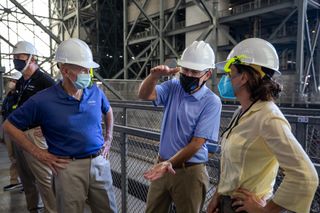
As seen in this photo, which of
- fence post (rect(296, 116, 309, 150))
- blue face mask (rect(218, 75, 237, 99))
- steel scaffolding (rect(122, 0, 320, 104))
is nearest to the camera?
blue face mask (rect(218, 75, 237, 99))

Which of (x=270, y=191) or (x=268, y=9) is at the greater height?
(x=268, y=9)

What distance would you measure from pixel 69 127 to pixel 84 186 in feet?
1.55

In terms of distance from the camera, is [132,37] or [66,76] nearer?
[66,76]

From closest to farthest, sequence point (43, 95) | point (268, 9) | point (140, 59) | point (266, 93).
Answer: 1. point (266, 93)
2. point (43, 95)
3. point (268, 9)
4. point (140, 59)

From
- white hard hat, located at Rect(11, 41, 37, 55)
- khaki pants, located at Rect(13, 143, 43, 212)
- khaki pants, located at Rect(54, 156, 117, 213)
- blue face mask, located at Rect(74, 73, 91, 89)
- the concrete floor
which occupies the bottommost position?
the concrete floor

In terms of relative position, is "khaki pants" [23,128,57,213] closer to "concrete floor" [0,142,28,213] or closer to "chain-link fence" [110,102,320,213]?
"chain-link fence" [110,102,320,213]

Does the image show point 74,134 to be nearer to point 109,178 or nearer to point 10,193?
point 109,178

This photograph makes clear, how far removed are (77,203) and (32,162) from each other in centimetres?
105

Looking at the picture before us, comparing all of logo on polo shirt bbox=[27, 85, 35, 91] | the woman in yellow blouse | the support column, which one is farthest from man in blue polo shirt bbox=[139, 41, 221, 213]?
the support column

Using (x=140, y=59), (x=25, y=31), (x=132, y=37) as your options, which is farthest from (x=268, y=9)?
(x=25, y=31)

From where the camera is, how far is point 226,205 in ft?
4.64

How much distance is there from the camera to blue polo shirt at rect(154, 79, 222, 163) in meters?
1.96

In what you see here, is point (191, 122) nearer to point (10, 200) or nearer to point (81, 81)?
point (81, 81)

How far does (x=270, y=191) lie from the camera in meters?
1.38
